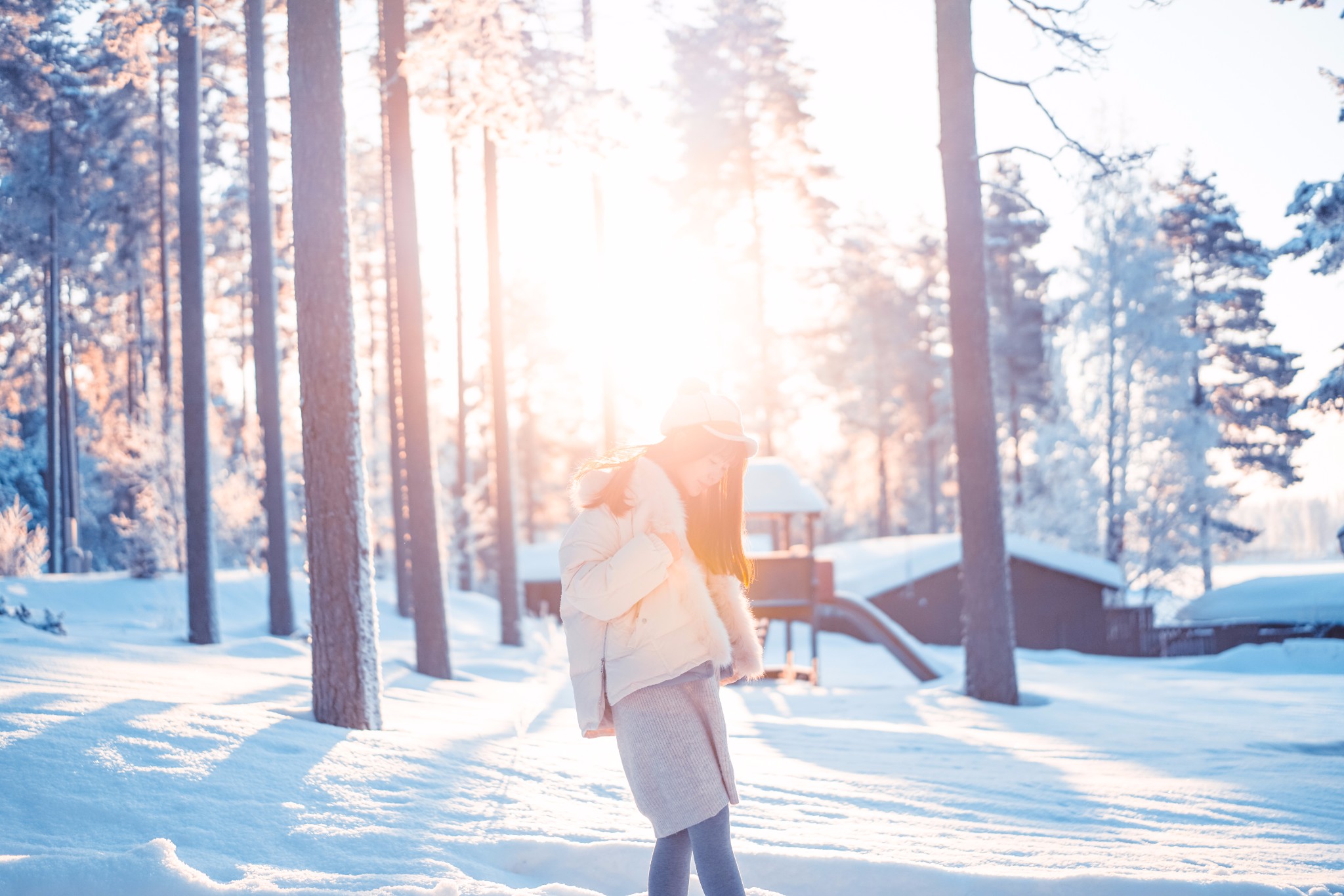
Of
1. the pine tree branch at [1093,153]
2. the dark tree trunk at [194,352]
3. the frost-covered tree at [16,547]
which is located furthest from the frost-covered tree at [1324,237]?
the frost-covered tree at [16,547]

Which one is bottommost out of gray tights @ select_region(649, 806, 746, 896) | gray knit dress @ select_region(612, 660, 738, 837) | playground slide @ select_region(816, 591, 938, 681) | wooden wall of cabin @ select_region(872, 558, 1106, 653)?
wooden wall of cabin @ select_region(872, 558, 1106, 653)

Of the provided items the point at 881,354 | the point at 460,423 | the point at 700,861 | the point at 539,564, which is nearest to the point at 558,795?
the point at 700,861

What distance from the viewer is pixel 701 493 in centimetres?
339

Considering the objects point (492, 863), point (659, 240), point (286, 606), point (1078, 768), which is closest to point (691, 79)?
point (659, 240)

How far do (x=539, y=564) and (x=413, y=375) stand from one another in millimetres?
19578

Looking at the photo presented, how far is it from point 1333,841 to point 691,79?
27.7 metres

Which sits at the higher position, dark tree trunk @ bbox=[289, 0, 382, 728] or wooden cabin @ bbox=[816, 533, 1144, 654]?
dark tree trunk @ bbox=[289, 0, 382, 728]

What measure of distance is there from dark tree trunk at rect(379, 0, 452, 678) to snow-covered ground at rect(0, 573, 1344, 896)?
6.55 feet

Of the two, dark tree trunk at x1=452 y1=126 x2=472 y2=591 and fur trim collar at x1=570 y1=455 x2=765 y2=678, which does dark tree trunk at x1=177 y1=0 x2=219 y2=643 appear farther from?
fur trim collar at x1=570 y1=455 x2=765 y2=678

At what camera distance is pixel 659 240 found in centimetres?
3059

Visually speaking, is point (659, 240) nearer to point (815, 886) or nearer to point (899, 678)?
point (899, 678)

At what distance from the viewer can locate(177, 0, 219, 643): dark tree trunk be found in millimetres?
12836

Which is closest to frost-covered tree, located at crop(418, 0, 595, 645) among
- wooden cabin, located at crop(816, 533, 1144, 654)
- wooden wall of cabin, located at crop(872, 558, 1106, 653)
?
wooden cabin, located at crop(816, 533, 1144, 654)

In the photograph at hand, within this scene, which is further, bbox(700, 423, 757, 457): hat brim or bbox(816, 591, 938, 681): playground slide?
bbox(816, 591, 938, 681): playground slide
